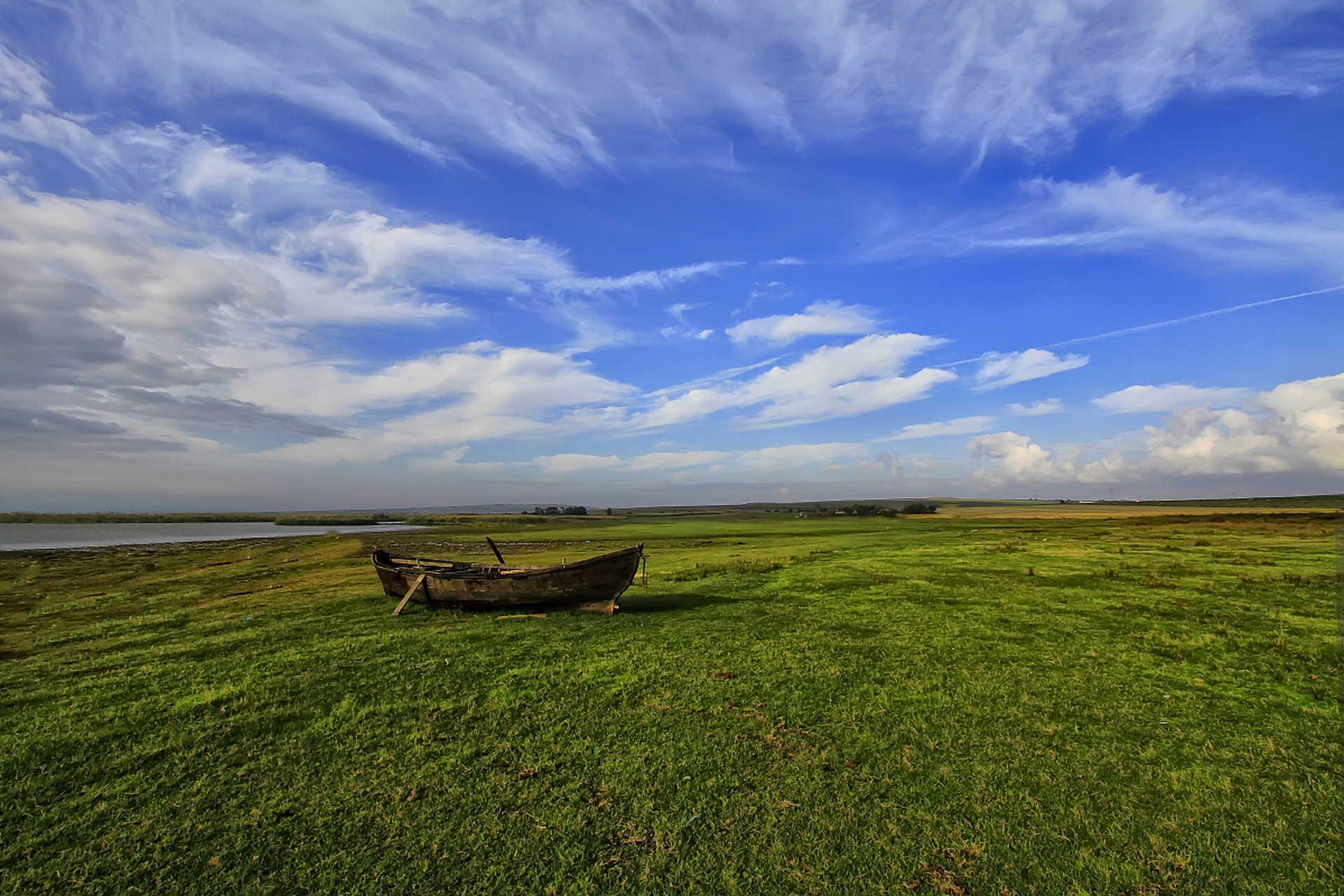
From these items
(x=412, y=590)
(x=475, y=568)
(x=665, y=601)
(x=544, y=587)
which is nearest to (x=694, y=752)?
(x=544, y=587)

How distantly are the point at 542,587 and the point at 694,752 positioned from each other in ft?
29.6

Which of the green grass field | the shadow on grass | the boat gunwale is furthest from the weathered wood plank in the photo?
the shadow on grass

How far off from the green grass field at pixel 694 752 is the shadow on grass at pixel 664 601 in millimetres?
1378

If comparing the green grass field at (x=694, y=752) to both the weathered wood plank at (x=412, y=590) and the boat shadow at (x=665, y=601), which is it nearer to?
the weathered wood plank at (x=412, y=590)

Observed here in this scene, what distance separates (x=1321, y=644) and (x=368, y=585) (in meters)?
26.3

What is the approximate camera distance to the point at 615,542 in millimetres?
53938

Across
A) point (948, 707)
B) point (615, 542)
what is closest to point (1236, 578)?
point (948, 707)

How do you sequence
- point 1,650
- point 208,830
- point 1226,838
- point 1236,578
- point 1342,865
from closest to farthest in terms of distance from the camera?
point 1342,865, point 1226,838, point 208,830, point 1,650, point 1236,578

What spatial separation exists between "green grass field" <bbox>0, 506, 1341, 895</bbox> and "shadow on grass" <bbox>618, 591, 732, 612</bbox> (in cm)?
138

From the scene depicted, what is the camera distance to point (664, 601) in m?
17.2

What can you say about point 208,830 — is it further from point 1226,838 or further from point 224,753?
point 1226,838

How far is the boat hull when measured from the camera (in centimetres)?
1522

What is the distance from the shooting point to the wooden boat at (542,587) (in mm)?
15219

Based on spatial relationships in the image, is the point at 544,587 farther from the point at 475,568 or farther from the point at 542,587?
the point at 475,568
